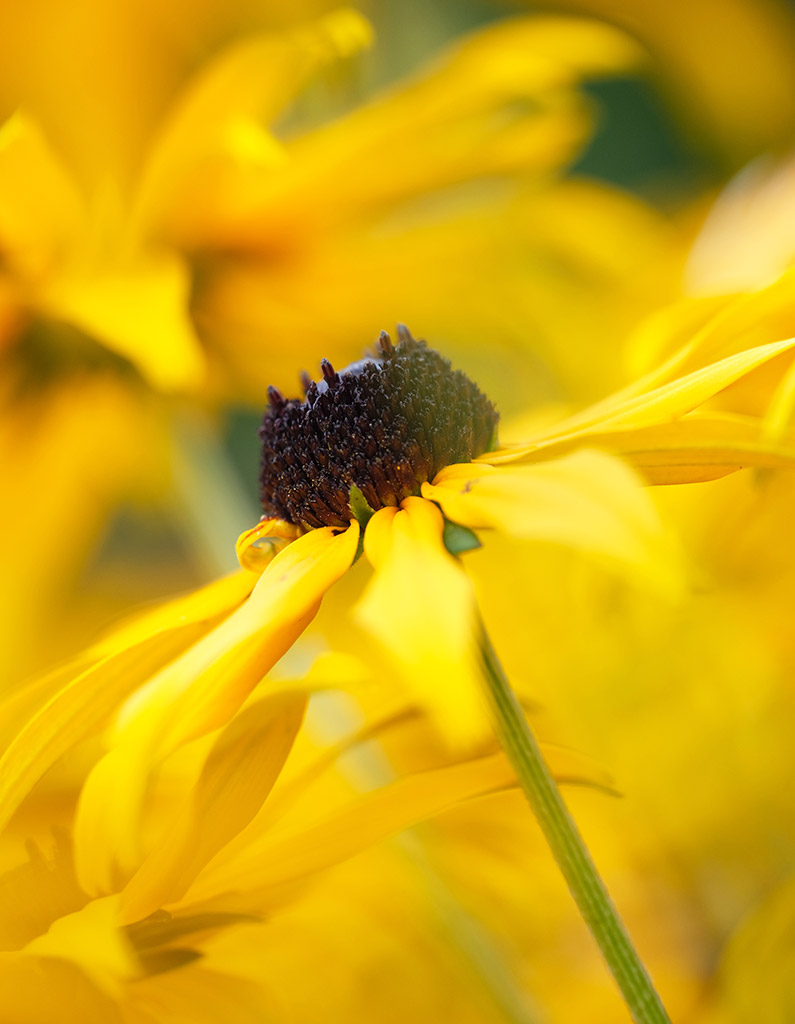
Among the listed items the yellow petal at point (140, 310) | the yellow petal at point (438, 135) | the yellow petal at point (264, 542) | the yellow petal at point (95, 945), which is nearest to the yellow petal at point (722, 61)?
the yellow petal at point (438, 135)

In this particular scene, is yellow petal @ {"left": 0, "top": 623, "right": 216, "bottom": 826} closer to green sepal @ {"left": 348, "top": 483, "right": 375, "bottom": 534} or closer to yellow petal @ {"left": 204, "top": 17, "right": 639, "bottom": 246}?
green sepal @ {"left": 348, "top": 483, "right": 375, "bottom": 534}

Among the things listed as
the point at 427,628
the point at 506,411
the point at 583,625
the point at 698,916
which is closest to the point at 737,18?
the point at 506,411

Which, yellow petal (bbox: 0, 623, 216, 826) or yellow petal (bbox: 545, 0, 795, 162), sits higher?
yellow petal (bbox: 545, 0, 795, 162)

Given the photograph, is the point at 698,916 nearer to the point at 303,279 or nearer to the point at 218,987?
the point at 218,987

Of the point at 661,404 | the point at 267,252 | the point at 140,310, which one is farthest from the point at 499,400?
the point at 661,404

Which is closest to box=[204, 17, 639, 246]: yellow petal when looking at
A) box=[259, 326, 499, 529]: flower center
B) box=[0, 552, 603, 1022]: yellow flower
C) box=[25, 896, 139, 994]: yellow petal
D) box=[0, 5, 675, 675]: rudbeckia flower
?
box=[0, 5, 675, 675]: rudbeckia flower

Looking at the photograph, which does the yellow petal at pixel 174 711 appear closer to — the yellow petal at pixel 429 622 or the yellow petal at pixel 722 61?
the yellow petal at pixel 429 622
